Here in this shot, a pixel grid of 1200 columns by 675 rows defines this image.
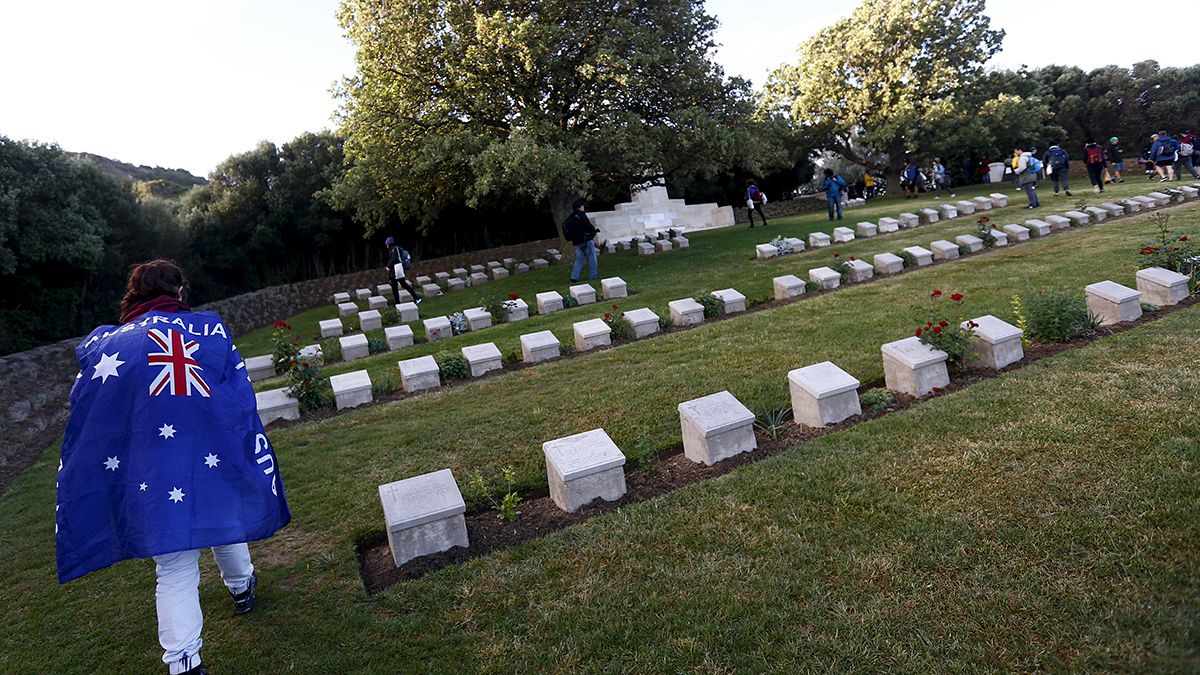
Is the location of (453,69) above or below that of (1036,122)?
above

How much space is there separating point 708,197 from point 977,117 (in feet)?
37.2

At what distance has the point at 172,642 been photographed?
2.66m

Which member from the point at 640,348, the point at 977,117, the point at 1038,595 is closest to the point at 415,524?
the point at 1038,595

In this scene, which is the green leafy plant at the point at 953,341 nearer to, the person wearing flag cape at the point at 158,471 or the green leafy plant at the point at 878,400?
the green leafy plant at the point at 878,400

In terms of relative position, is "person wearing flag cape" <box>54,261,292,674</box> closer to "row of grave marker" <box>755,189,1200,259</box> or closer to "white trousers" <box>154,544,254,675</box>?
"white trousers" <box>154,544,254,675</box>

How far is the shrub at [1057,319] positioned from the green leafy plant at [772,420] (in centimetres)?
282

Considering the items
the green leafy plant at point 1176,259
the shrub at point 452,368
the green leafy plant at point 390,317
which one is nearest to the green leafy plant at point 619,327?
the shrub at point 452,368

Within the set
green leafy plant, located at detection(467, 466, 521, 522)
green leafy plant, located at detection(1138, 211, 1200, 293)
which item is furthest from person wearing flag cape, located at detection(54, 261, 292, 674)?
green leafy plant, located at detection(1138, 211, 1200, 293)

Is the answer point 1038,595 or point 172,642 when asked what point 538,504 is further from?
point 1038,595

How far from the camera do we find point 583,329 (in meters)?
8.58

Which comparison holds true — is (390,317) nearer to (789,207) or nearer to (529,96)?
(529,96)

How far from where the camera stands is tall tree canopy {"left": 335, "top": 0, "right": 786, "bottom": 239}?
1359cm

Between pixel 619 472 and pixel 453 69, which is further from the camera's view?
pixel 453 69

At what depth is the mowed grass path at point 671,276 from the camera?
393 inches
